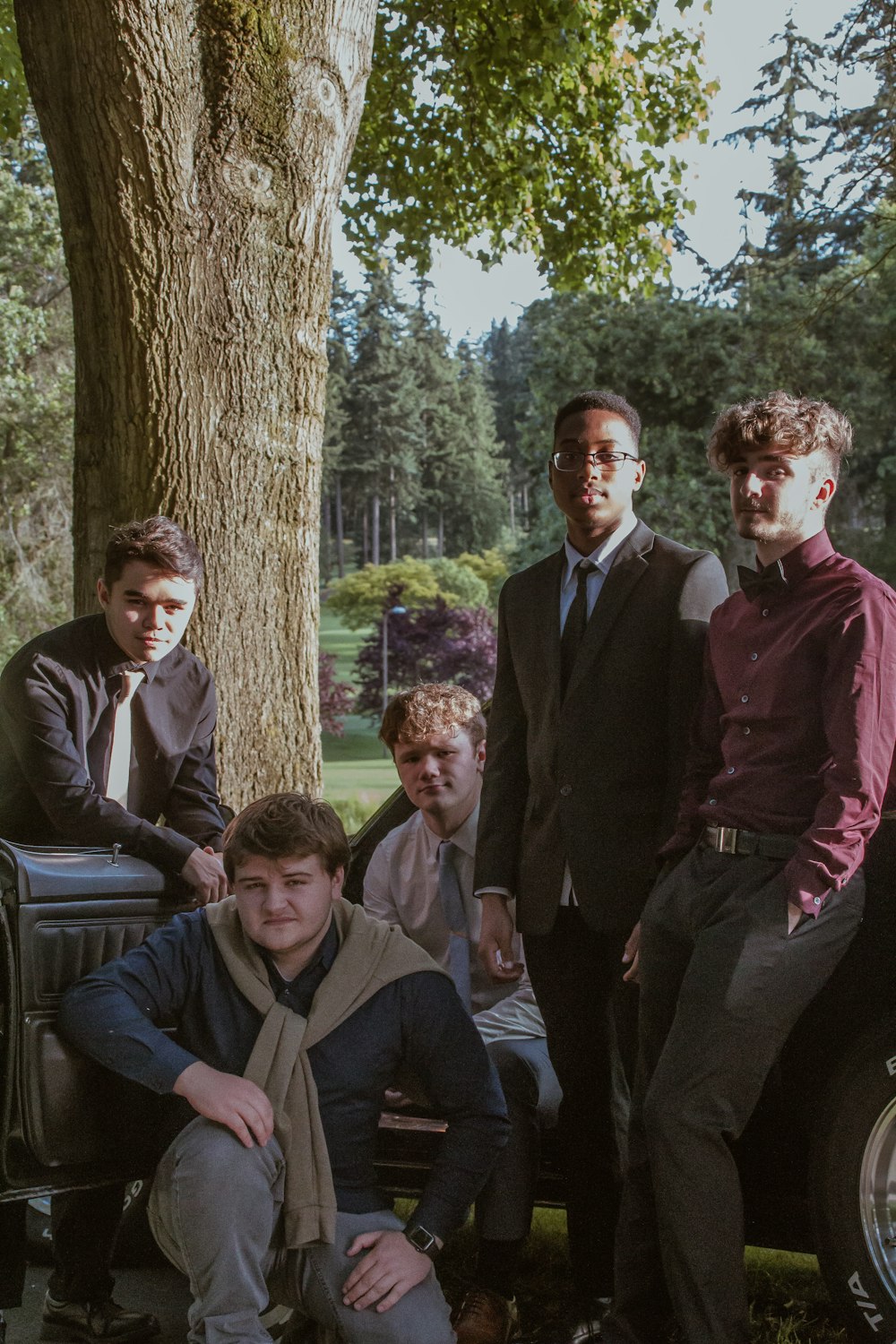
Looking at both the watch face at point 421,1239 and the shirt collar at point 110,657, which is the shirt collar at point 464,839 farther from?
the watch face at point 421,1239

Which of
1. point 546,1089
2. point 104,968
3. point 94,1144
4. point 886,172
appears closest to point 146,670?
point 104,968

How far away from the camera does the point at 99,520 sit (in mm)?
4770

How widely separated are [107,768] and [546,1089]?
1416mm

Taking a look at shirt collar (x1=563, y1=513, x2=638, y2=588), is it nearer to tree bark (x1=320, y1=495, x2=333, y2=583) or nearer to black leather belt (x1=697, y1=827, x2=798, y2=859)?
black leather belt (x1=697, y1=827, x2=798, y2=859)

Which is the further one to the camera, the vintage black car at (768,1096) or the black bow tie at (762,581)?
the black bow tie at (762,581)

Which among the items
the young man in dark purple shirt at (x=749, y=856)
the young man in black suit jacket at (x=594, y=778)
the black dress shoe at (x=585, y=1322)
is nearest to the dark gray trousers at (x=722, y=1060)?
the young man in dark purple shirt at (x=749, y=856)

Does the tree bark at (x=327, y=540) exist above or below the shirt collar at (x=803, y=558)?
above

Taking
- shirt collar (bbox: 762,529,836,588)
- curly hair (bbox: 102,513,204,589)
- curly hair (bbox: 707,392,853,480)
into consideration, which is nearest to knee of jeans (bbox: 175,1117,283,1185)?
curly hair (bbox: 102,513,204,589)

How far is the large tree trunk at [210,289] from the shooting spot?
4602 millimetres

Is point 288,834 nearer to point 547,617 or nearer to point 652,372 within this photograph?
point 547,617

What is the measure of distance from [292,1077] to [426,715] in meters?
1.26

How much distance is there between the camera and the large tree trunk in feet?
15.1

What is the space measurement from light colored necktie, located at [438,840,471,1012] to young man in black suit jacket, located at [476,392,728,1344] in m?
0.42

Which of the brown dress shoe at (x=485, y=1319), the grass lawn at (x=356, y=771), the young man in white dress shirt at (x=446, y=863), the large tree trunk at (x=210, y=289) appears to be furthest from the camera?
the grass lawn at (x=356, y=771)
